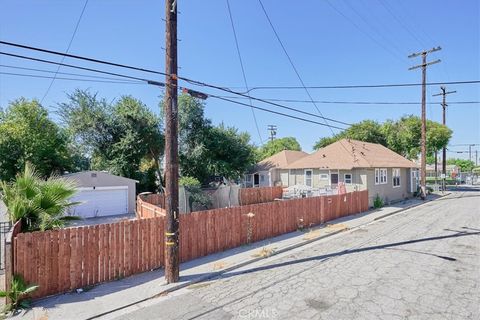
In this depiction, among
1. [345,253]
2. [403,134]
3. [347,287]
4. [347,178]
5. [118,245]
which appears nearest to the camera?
[347,287]

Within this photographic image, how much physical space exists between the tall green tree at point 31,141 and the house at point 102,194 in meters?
4.00

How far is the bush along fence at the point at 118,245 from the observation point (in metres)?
6.34

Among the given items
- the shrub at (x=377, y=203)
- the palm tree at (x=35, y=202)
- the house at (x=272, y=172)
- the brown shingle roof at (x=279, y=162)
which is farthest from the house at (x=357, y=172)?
the palm tree at (x=35, y=202)

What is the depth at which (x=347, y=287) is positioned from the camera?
6.91 meters

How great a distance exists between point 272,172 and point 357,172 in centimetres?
1437

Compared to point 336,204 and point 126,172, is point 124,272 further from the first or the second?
point 126,172

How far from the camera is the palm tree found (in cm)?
656

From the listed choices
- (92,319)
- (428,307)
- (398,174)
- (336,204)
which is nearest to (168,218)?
(92,319)

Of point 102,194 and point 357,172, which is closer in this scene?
point 102,194

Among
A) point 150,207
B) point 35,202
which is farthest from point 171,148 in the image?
point 150,207

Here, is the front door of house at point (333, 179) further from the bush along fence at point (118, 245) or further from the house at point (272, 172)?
the bush along fence at point (118, 245)

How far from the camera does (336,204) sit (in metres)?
16.5

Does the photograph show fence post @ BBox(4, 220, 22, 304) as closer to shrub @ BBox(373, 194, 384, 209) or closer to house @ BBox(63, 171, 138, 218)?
house @ BBox(63, 171, 138, 218)

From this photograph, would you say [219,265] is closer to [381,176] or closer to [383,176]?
[381,176]
